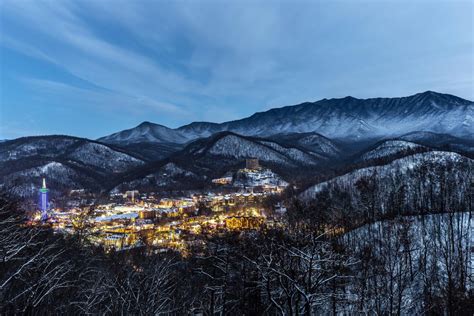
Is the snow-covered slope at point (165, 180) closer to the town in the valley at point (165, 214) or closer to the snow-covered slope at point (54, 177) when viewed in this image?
the town in the valley at point (165, 214)

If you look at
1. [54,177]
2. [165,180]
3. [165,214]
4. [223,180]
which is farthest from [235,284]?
[54,177]

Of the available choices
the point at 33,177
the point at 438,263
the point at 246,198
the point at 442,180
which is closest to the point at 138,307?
the point at 438,263

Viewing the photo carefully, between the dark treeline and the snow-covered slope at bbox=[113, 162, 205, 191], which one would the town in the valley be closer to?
the snow-covered slope at bbox=[113, 162, 205, 191]

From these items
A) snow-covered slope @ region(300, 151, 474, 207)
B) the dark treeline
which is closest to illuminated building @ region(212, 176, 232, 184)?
snow-covered slope @ region(300, 151, 474, 207)

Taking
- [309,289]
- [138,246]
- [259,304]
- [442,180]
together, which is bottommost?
[138,246]

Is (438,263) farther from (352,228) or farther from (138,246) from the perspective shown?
(138,246)

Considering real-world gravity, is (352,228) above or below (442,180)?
below

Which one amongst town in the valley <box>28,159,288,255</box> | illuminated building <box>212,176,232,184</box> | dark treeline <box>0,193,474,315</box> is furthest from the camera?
illuminated building <box>212,176,232,184</box>

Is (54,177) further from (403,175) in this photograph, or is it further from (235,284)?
(235,284)
